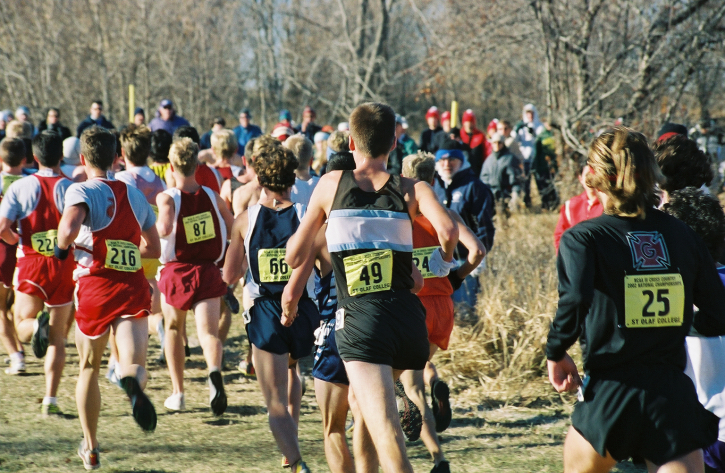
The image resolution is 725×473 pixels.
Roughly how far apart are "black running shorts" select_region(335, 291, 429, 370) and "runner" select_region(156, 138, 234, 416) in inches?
95.3

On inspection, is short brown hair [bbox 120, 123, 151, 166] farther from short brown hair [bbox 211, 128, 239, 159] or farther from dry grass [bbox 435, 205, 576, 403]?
dry grass [bbox 435, 205, 576, 403]

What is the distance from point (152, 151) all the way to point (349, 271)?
3947 millimetres

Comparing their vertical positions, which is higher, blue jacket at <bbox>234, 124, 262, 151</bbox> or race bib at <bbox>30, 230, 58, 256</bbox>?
blue jacket at <bbox>234, 124, 262, 151</bbox>

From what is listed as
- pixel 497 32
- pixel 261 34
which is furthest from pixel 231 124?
pixel 497 32

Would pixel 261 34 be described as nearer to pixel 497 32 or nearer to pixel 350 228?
pixel 497 32

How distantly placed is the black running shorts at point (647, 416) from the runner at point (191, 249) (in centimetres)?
336

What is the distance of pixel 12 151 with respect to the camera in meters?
6.43

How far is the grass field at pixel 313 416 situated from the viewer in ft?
16.2

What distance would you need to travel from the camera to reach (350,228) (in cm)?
334

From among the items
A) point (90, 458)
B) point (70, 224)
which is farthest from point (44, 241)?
point (90, 458)

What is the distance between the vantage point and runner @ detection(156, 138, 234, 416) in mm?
5578

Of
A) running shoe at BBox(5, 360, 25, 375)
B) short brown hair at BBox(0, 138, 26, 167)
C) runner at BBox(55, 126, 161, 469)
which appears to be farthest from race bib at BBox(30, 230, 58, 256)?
running shoe at BBox(5, 360, 25, 375)

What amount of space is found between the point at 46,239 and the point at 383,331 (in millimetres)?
3548

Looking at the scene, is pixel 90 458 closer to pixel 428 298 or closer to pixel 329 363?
pixel 329 363
